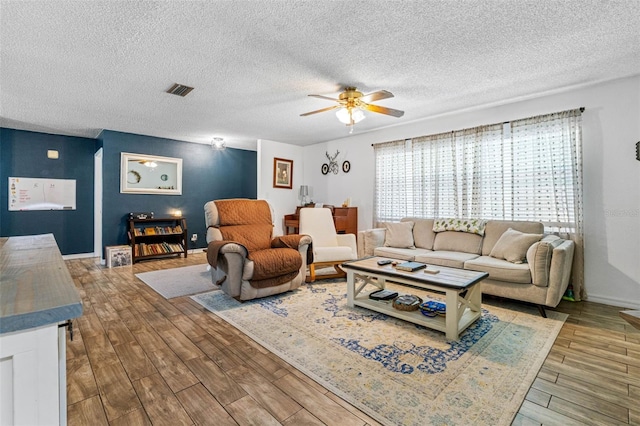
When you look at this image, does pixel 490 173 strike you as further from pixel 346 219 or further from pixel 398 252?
pixel 346 219

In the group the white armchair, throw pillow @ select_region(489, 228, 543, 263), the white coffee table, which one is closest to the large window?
throw pillow @ select_region(489, 228, 543, 263)

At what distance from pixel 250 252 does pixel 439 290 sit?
201 centimetres

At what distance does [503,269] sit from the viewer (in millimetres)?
3014

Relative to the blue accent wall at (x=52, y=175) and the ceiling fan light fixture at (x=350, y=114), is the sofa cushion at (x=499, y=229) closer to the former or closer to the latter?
the ceiling fan light fixture at (x=350, y=114)

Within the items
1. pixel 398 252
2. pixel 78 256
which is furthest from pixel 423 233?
pixel 78 256

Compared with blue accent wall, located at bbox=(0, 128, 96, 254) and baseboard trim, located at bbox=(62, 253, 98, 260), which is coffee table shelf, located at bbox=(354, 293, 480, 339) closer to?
baseboard trim, located at bbox=(62, 253, 98, 260)

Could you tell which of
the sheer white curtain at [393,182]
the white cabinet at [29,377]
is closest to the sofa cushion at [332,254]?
the sheer white curtain at [393,182]

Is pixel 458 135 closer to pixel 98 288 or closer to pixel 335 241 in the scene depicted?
pixel 335 241

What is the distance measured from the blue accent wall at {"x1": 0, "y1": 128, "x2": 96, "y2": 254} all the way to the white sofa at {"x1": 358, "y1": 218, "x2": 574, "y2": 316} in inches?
212

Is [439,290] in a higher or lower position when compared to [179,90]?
lower

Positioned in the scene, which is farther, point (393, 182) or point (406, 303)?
point (393, 182)

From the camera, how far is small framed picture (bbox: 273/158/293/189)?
6316 mm

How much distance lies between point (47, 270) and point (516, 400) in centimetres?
224

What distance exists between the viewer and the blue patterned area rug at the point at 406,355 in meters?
1.60
